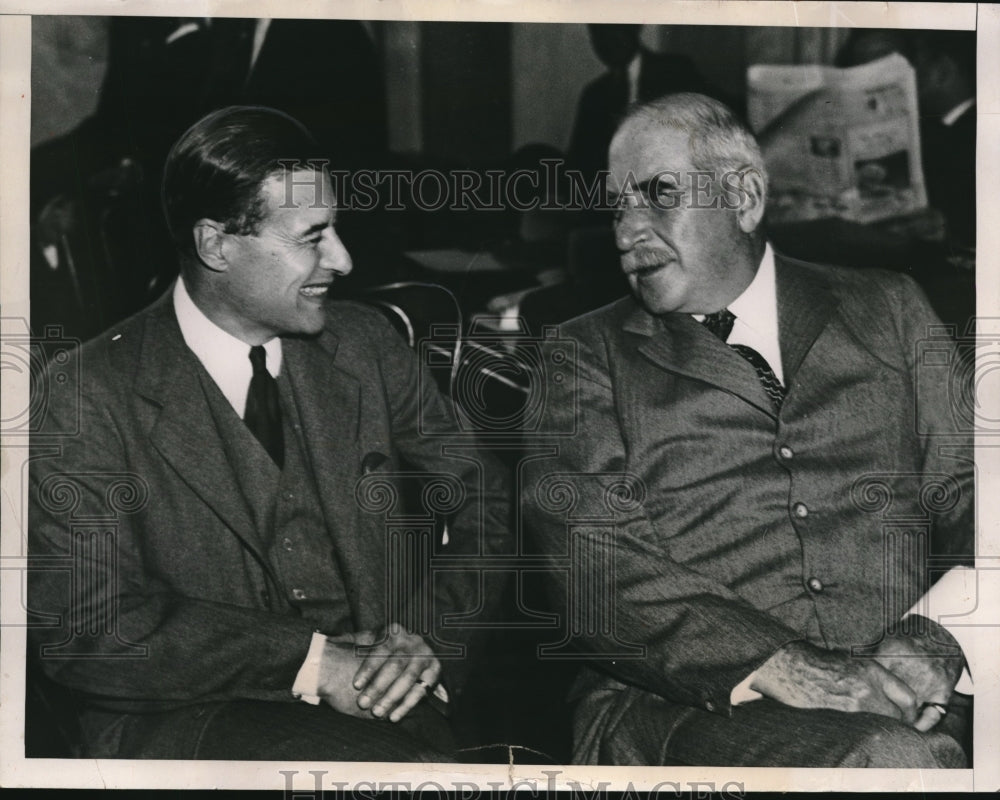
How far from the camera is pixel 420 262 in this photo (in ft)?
12.6

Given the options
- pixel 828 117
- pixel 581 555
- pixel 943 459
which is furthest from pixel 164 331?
pixel 943 459

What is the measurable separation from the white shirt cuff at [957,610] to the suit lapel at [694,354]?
792mm

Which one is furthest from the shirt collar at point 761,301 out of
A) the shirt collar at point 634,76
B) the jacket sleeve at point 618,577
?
the shirt collar at point 634,76

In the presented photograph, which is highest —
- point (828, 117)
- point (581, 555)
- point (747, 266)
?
point (828, 117)

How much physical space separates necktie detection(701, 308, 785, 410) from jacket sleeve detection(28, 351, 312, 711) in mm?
1593

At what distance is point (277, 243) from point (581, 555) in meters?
1.37

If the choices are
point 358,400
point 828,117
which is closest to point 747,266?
point 828,117

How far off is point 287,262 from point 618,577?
1.44 meters

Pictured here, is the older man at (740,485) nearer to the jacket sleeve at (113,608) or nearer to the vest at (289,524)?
the vest at (289,524)

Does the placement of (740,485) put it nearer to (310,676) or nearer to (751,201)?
(751,201)

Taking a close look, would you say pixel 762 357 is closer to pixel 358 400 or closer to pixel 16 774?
pixel 358 400

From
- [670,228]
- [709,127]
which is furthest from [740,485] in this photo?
[709,127]

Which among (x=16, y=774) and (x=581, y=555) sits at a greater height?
(x=581, y=555)

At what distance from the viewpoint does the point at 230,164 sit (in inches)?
149
